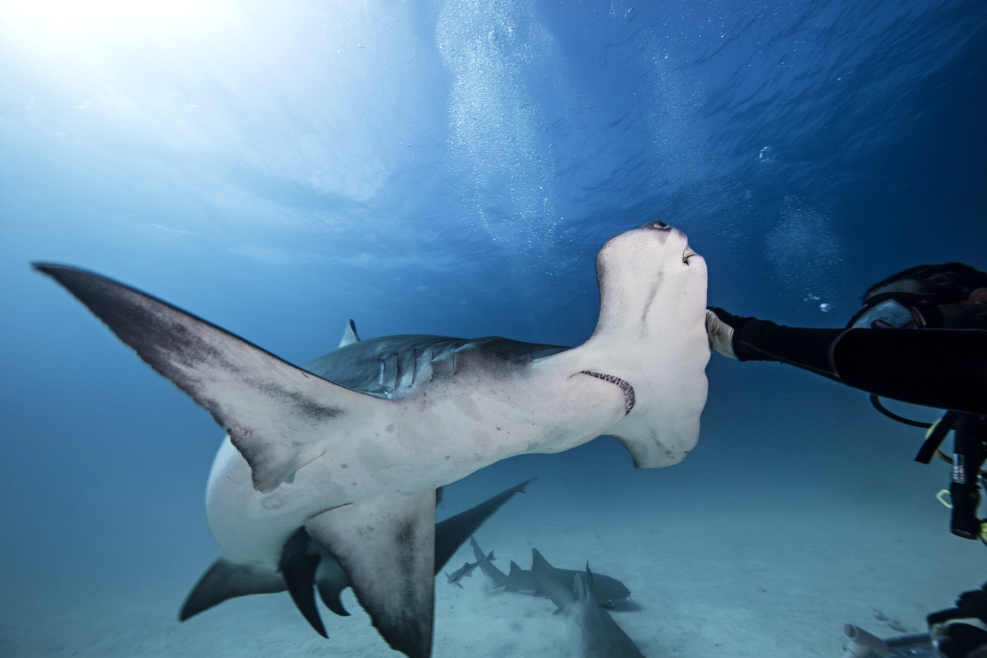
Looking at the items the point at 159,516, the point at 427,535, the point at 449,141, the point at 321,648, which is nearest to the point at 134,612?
the point at 321,648

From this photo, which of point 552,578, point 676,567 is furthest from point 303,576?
point 676,567

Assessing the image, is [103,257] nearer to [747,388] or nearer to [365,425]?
[365,425]

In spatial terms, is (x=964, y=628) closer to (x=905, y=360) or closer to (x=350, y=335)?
(x=905, y=360)

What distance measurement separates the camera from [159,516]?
43969 mm

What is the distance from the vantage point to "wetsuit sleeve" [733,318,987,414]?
1.23 metres

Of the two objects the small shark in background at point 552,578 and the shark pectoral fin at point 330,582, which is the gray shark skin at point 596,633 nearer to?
the small shark in background at point 552,578

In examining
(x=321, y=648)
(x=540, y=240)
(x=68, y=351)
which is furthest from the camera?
(x=68, y=351)

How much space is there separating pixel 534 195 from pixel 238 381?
16.8 m

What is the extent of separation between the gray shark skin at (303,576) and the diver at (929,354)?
2523 millimetres

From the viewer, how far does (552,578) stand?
7.85 m

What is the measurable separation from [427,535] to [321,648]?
8.18m

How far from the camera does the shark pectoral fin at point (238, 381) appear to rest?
1404 millimetres

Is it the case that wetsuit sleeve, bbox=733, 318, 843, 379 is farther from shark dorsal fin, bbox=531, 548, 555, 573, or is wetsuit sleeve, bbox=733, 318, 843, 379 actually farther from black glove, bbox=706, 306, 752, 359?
shark dorsal fin, bbox=531, 548, 555, 573

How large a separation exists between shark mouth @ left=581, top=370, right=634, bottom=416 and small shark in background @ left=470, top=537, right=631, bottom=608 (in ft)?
21.4
